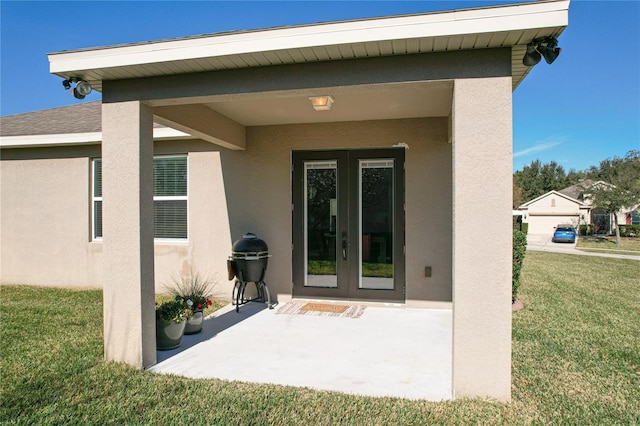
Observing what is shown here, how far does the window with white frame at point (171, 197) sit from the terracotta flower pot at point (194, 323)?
282 cm

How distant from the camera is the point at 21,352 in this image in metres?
4.55

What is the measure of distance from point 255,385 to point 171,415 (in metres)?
0.82

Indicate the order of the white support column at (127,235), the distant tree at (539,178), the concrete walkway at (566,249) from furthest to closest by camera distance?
the distant tree at (539,178) → the concrete walkway at (566,249) → the white support column at (127,235)

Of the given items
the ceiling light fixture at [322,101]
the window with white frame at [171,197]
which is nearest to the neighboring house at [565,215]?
the window with white frame at [171,197]

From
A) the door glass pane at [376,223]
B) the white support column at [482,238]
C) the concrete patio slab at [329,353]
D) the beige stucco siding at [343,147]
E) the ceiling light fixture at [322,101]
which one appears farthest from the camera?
the door glass pane at [376,223]

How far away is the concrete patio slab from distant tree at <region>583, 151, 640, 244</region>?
27.6 meters

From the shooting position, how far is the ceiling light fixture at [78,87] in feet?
13.9

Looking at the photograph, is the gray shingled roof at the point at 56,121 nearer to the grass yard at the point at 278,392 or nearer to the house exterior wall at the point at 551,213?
the grass yard at the point at 278,392

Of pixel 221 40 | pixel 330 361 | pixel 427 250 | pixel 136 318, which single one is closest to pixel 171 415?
pixel 136 318

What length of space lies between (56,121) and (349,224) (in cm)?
788

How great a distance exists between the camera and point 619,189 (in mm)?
28141

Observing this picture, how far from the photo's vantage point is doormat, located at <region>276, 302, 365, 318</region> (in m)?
6.33

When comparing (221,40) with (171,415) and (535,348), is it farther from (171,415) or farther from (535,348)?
(535,348)

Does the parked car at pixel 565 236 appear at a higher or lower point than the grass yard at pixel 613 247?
higher
